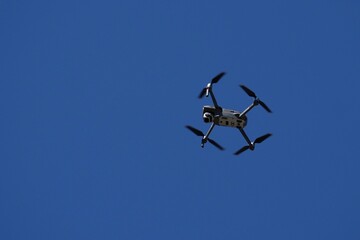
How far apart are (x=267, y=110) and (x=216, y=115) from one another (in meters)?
6.95

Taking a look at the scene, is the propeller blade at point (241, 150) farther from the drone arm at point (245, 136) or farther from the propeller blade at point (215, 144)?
the propeller blade at point (215, 144)

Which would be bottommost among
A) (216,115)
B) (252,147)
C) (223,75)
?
(252,147)

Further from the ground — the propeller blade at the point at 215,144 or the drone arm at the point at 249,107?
the drone arm at the point at 249,107

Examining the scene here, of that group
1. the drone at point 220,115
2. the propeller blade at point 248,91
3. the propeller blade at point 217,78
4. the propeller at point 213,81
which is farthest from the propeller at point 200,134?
the propeller blade at point 248,91

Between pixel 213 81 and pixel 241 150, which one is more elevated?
pixel 213 81

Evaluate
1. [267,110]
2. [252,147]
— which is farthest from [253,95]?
[252,147]

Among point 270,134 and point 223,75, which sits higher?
point 223,75

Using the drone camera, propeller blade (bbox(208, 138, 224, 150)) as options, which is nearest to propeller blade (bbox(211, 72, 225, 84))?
the drone camera

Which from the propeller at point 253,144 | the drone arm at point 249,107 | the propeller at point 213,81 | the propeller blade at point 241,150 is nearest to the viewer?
the drone arm at point 249,107

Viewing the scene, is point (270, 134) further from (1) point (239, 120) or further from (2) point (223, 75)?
(2) point (223, 75)

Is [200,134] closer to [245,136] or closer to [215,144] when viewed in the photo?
[215,144]

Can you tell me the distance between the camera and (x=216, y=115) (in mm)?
76750

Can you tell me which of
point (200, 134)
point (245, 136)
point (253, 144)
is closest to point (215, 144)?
point (200, 134)

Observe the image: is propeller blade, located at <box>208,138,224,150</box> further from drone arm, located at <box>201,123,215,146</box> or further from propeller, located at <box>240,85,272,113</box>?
propeller, located at <box>240,85,272,113</box>
